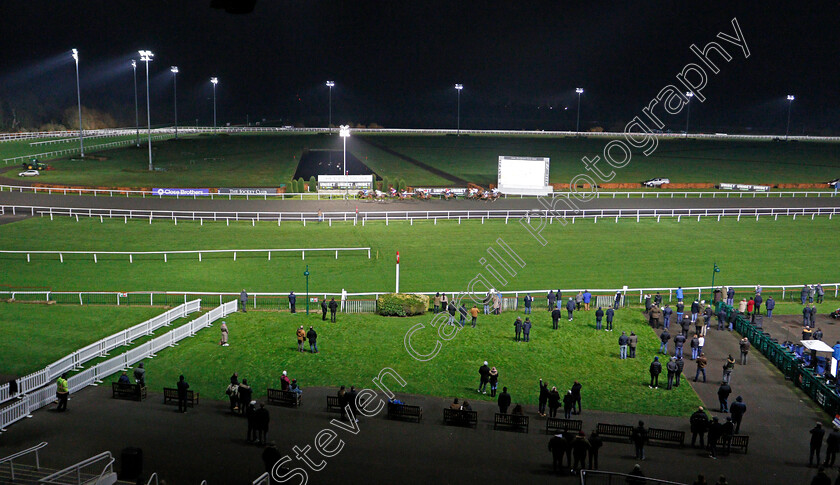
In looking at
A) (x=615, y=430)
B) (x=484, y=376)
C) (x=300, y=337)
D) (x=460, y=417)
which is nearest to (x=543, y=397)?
(x=615, y=430)

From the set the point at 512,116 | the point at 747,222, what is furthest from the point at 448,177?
the point at 512,116

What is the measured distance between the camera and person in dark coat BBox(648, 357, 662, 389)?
18.5 m

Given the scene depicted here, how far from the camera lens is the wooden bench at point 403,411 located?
1598 cm

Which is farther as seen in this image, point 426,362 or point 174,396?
point 426,362

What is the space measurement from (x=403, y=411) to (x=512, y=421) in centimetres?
260

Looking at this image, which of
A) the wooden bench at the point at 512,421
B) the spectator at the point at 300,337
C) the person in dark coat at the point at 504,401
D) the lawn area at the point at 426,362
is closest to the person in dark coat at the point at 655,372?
the lawn area at the point at 426,362

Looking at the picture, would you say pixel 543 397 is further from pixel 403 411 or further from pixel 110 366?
pixel 110 366

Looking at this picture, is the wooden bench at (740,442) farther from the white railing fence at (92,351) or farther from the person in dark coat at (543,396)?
the white railing fence at (92,351)

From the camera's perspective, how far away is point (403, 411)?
16062 millimetres

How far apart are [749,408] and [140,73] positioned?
14980cm

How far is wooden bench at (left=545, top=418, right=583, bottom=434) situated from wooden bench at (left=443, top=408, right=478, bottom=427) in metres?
1.71

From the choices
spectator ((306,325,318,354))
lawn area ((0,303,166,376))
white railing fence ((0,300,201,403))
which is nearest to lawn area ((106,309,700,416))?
spectator ((306,325,318,354))

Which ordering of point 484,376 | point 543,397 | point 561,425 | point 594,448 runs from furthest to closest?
point 484,376 < point 543,397 < point 561,425 < point 594,448

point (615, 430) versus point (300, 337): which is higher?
point (300, 337)
